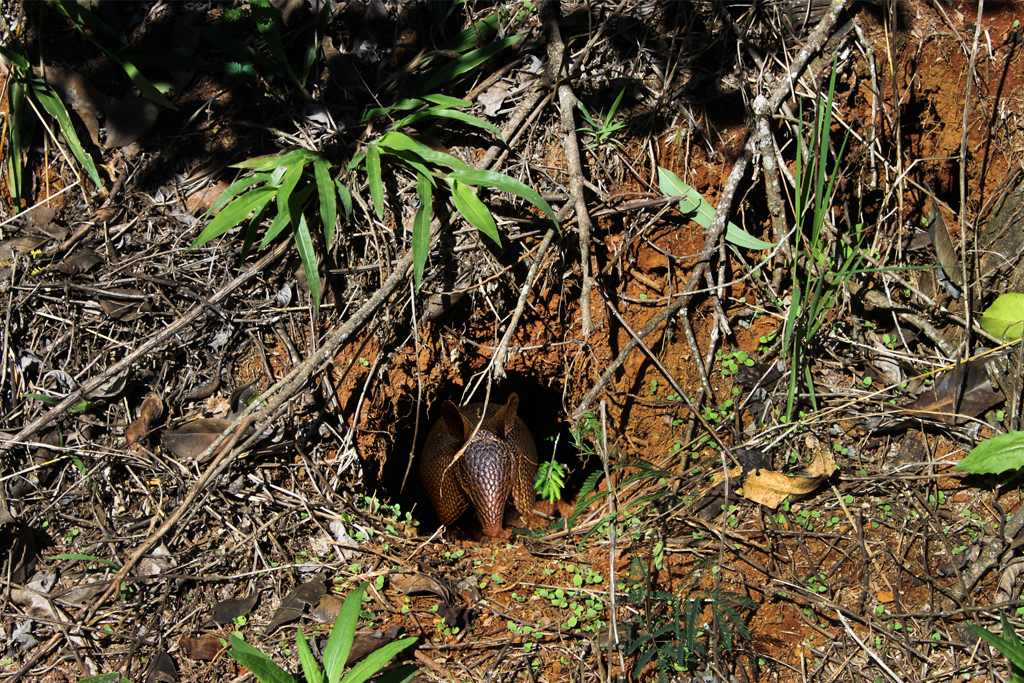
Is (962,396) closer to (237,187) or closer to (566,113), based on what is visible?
(566,113)

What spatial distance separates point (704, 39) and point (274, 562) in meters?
3.08

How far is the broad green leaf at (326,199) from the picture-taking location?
261 centimetres

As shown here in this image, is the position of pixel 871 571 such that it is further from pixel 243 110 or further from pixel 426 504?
pixel 243 110

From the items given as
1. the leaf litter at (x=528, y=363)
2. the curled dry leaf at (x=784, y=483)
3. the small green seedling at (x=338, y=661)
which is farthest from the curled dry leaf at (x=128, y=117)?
the curled dry leaf at (x=784, y=483)

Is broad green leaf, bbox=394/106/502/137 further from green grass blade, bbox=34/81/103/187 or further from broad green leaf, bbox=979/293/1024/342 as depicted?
broad green leaf, bbox=979/293/1024/342

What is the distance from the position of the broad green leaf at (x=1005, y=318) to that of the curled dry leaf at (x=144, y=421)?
11.8 feet

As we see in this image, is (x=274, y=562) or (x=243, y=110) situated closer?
(x=274, y=562)

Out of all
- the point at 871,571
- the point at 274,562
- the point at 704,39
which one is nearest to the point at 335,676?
the point at 274,562

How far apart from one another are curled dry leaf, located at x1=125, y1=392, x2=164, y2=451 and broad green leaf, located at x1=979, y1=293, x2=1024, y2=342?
142 inches

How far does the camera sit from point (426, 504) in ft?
14.4

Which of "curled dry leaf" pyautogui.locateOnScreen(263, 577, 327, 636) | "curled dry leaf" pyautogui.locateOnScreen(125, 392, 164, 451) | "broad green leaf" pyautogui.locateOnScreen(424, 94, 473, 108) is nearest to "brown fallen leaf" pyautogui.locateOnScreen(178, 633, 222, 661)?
"curled dry leaf" pyautogui.locateOnScreen(263, 577, 327, 636)

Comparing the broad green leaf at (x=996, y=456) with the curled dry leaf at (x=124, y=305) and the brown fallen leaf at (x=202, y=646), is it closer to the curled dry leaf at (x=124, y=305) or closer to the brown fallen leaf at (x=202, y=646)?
the brown fallen leaf at (x=202, y=646)

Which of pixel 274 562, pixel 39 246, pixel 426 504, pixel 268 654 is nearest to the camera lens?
pixel 268 654

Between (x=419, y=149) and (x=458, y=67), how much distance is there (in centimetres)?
50
